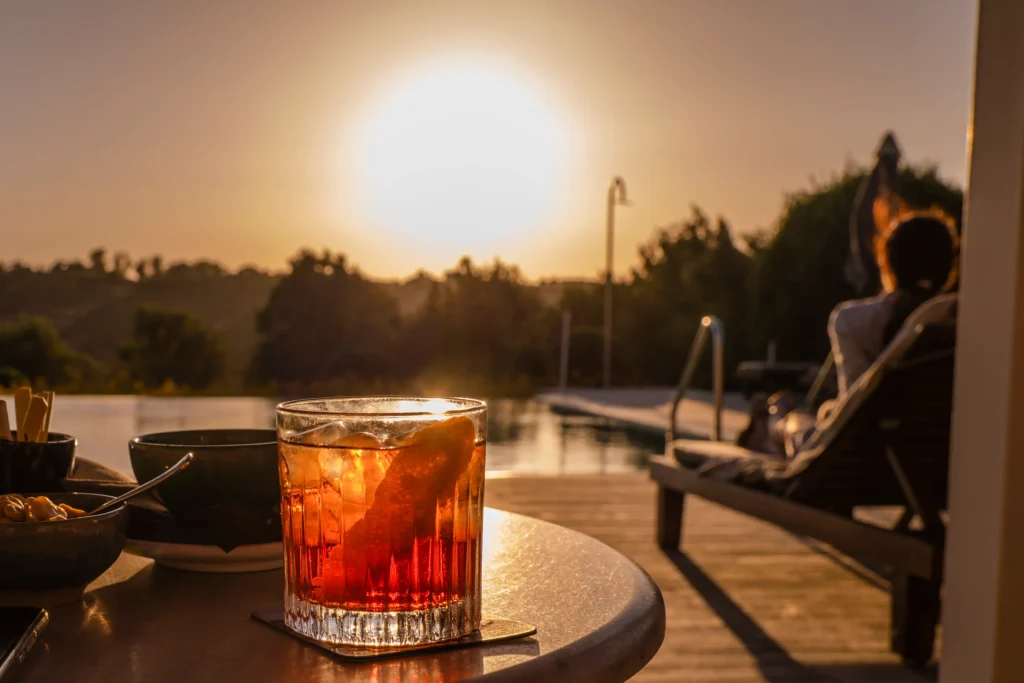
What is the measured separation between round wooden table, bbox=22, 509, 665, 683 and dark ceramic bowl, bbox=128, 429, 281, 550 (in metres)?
0.04

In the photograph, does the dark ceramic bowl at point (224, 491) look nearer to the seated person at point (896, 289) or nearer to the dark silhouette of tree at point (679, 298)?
the seated person at point (896, 289)

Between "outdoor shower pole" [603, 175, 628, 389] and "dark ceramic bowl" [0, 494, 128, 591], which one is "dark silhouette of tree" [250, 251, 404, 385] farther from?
"dark ceramic bowl" [0, 494, 128, 591]

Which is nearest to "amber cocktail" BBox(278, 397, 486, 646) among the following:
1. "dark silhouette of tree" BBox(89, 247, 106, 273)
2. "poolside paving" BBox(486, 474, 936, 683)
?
"poolside paving" BBox(486, 474, 936, 683)

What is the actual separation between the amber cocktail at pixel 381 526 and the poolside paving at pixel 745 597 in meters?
1.78

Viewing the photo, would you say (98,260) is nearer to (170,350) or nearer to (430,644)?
(170,350)

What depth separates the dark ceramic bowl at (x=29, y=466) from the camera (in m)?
0.80

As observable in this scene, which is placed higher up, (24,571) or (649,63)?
(649,63)

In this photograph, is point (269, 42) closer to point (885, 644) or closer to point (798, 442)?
point (798, 442)

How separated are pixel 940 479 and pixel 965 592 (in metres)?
0.97

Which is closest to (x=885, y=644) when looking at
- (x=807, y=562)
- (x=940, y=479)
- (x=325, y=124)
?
(x=940, y=479)

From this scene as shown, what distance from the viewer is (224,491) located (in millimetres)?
779

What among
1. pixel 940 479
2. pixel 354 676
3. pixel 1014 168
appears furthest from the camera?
pixel 940 479

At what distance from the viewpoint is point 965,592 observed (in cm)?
166

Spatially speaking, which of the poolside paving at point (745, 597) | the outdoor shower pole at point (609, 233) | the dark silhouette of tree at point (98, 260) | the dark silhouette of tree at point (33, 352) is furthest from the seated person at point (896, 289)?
the dark silhouette of tree at point (98, 260)
